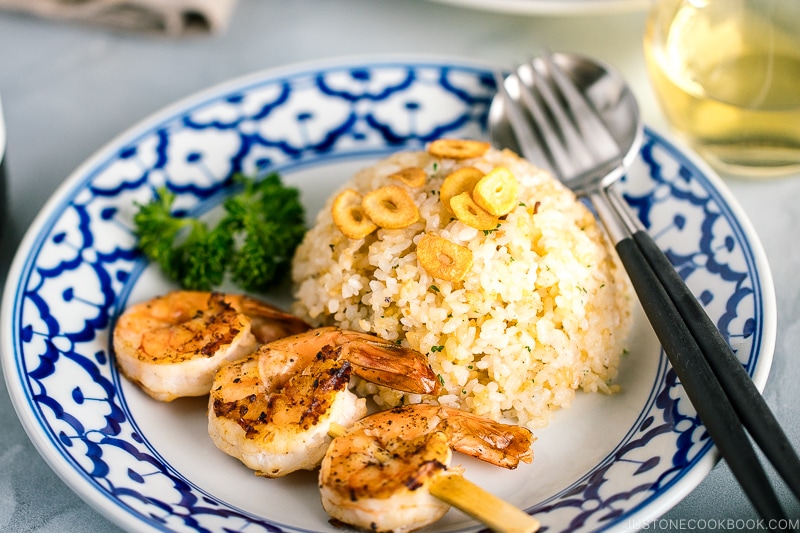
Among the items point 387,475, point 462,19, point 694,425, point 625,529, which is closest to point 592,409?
point 694,425

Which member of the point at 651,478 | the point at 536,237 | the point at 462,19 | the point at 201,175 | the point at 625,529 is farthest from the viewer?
the point at 462,19

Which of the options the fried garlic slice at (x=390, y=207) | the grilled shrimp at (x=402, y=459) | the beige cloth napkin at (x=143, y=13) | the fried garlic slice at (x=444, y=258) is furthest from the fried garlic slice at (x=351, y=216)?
the beige cloth napkin at (x=143, y=13)

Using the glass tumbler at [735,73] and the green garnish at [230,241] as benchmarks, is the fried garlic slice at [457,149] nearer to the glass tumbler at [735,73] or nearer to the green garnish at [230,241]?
the green garnish at [230,241]

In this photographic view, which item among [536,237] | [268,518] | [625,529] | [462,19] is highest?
[462,19]

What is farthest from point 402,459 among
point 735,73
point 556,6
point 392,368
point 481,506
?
point 556,6

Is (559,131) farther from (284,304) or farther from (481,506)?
(481,506)

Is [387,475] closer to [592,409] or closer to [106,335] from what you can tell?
[592,409]

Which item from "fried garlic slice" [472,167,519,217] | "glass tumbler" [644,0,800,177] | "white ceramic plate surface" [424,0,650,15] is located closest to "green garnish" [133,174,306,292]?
"fried garlic slice" [472,167,519,217]

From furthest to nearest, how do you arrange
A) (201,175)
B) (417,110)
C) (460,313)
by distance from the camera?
(417,110)
(201,175)
(460,313)
